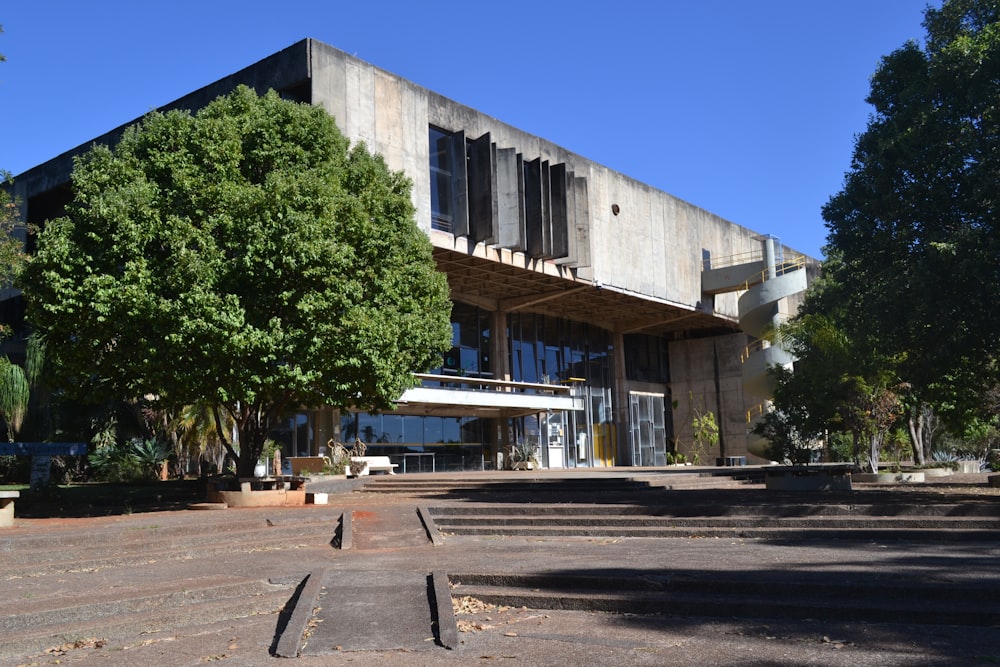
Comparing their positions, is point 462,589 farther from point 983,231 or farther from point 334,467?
point 334,467

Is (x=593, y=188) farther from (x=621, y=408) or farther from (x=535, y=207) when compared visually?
(x=621, y=408)

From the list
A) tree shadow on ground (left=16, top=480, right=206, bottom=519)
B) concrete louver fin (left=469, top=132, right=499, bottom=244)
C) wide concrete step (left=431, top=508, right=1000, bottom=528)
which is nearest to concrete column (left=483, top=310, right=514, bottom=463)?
concrete louver fin (left=469, top=132, right=499, bottom=244)

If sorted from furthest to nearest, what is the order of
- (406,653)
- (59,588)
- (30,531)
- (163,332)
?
(163,332) < (30,531) < (59,588) < (406,653)

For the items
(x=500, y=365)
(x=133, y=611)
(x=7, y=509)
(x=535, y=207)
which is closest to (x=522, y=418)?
(x=500, y=365)

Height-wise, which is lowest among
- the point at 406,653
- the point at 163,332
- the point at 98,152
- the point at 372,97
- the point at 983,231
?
the point at 406,653

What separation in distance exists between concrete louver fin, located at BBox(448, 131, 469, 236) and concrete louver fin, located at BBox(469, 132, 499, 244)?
1.10 feet

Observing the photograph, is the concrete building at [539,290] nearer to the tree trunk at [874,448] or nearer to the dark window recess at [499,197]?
the dark window recess at [499,197]

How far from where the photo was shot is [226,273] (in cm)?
1477

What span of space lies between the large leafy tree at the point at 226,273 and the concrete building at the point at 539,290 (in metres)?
9.09

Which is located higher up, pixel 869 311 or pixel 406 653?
pixel 869 311

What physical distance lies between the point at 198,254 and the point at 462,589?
28.8ft

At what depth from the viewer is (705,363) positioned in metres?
44.3

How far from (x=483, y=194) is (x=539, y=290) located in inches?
239

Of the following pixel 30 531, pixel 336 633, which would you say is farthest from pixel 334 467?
pixel 336 633
